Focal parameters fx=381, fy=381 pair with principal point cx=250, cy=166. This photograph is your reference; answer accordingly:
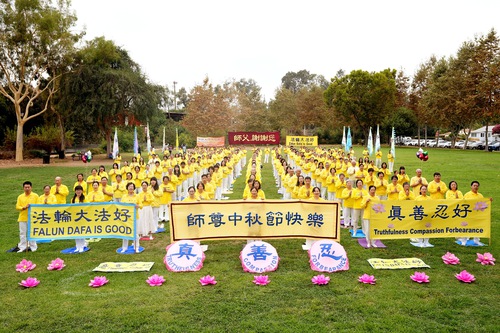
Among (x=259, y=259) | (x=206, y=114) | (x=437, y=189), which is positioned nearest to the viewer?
(x=259, y=259)

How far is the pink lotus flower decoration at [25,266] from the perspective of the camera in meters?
8.03

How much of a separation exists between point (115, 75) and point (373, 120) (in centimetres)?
3568

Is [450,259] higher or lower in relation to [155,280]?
higher

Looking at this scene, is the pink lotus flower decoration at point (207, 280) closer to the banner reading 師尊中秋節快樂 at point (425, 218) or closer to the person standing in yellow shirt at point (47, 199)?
the banner reading 師尊中秋節快樂 at point (425, 218)

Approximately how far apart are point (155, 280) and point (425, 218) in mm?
6348

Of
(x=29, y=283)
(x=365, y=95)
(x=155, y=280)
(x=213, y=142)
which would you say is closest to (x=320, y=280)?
(x=155, y=280)

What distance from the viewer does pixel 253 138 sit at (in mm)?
49062

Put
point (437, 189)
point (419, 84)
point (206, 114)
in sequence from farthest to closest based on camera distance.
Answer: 1. point (419, 84)
2. point (206, 114)
3. point (437, 189)

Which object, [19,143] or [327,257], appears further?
[19,143]

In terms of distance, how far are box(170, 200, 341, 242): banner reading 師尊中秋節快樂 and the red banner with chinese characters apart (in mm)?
40110

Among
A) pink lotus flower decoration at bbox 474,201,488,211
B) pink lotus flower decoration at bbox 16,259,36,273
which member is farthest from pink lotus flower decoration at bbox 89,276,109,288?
pink lotus flower decoration at bbox 474,201,488,211

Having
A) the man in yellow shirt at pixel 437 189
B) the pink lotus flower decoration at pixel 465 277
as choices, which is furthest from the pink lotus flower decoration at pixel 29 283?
the man in yellow shirt at pixel 437 189

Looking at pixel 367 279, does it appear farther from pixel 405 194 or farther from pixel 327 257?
pixel 405 194

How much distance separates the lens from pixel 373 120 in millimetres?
54125
